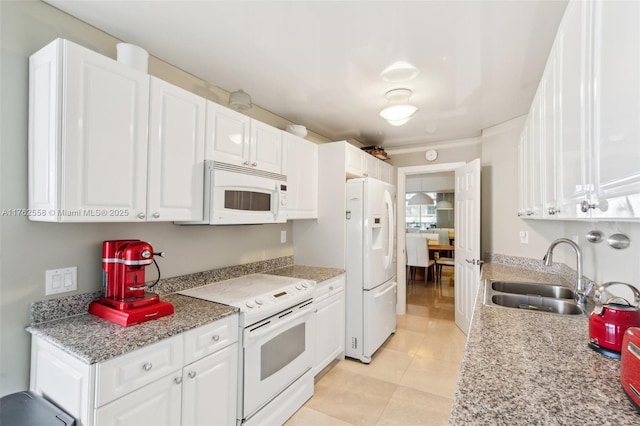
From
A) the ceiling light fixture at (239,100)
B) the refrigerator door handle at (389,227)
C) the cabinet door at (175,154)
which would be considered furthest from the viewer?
the refrigerator door handle at (389,227)

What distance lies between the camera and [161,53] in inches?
77.0

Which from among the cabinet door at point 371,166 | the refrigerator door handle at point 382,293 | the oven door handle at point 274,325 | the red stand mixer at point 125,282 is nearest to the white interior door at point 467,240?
the refrigerator door handle at point 382,293

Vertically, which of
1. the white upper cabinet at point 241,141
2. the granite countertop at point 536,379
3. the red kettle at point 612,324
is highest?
the white upper cabinet at point 241,141

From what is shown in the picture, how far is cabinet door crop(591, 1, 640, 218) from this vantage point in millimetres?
644

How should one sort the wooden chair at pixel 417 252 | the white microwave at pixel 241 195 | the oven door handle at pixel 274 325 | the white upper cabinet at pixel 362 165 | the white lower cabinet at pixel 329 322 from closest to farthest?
the oven door handle at pixel 274 325 → the white microwave at pixel 241 195 → the white lower cabinet at pixel 329 322 → the white upper cabinet at pixel 362 165 → the wooden chair at pixel 417 252

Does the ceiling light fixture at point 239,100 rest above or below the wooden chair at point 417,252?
above

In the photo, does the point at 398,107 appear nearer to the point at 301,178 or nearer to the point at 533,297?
the point at 301,178

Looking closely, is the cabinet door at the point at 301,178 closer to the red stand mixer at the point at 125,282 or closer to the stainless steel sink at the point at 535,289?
the red stand mixer at the point at 125,282

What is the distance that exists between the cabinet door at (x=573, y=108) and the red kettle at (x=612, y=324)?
358 millimetres

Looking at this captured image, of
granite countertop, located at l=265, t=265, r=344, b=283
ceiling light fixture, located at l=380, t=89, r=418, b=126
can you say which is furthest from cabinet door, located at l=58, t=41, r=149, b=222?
ceiling light fixture, located at l=380, t=89, r=418, b=126

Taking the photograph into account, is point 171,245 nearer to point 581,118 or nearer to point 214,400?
point 214,400

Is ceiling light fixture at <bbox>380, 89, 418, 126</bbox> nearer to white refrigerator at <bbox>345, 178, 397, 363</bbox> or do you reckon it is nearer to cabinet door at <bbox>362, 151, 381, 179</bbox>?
white refrigerator at <bbox>345, 178, 397, 363</bbox>

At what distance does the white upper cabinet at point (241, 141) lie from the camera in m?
2.01

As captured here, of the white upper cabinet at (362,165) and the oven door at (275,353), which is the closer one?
the oven door at (275,353)
